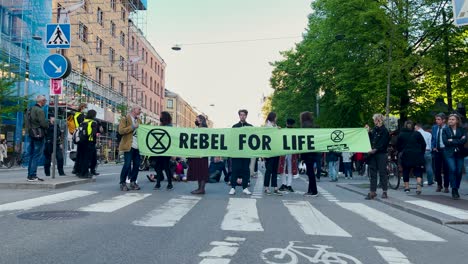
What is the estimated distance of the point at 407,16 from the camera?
26172 millimetres

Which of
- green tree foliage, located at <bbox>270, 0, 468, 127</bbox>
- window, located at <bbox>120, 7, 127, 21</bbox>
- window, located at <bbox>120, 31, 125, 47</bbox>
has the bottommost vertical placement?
green tree foliage, located at <bbox>270, 0, 468, 127</bbox>

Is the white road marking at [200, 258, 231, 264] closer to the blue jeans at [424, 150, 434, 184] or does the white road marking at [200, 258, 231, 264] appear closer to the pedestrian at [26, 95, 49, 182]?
the pedestrian at [26, 95, 49, 182]

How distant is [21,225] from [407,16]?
25.3m

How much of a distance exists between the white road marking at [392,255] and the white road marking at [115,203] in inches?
162

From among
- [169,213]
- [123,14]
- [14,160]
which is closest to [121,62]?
[123,14]

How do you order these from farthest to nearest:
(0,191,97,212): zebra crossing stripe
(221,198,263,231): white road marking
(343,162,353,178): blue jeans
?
1. (343,162,353,178): blue jeans
2. (0,191,97,212): zebra crossing stripe
3. (221,198,263,231): white road marking

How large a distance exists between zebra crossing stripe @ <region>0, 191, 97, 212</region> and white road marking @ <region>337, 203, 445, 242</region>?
5294 millimetres

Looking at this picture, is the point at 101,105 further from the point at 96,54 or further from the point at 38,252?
the point at 38,252

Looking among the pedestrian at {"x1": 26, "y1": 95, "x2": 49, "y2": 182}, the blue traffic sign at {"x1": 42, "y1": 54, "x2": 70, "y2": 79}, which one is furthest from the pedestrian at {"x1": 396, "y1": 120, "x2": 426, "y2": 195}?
the pedestrian at {"x1": 26, "y1": 95, "x2": 49, "y2": 182}

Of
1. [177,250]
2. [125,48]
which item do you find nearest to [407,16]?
[177,250]

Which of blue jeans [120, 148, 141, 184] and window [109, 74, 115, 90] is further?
window [109, 74, 115, 90]

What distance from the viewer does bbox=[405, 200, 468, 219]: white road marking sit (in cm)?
788

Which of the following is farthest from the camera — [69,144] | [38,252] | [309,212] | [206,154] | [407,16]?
[69,144]

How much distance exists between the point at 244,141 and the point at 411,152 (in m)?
4.35
